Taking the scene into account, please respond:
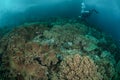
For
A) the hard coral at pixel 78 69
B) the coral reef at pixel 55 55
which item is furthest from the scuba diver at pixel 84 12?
the hard coral at pixel 78 69

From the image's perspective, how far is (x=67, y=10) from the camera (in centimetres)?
1295

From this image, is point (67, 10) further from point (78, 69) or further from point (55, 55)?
point (78, 69)

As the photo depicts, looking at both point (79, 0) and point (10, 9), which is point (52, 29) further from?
point (10, 9)

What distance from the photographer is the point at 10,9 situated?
1359cm

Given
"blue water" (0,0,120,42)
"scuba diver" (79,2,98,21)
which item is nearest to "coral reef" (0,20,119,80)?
"scuba diver" (79,2,98,21)

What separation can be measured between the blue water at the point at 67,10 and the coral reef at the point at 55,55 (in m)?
4.57

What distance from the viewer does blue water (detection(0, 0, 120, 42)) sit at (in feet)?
41.3

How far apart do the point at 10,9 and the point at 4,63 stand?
24.6ft

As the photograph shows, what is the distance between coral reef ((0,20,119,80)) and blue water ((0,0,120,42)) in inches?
180

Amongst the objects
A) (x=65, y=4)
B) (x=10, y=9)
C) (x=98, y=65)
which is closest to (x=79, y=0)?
(x=65, y=4)

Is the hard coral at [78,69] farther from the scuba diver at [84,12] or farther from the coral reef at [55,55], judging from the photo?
the scuba diver at [84,12]

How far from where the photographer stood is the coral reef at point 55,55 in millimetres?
6230

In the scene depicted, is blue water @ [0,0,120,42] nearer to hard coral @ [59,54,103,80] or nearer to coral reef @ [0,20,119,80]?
coral reef @ [0,20,119,80]

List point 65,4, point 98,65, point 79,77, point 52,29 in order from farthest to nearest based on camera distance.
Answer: point 65,4 → point 52,29 → point 98,65 → point 79,77
